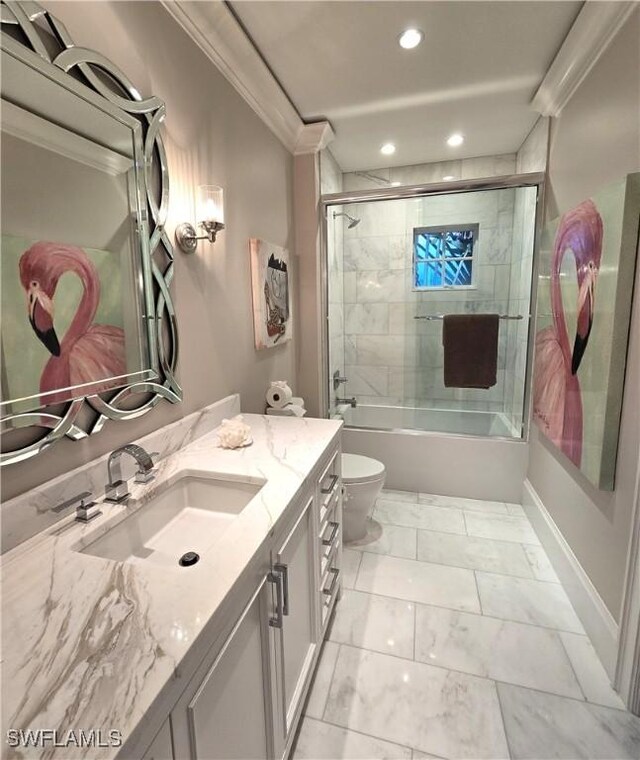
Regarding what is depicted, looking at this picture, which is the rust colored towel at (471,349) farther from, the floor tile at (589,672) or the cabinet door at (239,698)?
the cabinet door at (239,698)

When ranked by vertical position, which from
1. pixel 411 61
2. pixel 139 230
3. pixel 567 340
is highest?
pixel 411 61

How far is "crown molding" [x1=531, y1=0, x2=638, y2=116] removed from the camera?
1.47 meters

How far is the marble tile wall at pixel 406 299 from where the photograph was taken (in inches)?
120

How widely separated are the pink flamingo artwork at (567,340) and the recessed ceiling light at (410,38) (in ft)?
3.42

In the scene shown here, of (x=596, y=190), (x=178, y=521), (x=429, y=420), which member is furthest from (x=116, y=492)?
(x=429, y=420)

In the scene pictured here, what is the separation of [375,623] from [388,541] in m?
0.61

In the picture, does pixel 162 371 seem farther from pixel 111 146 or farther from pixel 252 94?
pixel 252 94

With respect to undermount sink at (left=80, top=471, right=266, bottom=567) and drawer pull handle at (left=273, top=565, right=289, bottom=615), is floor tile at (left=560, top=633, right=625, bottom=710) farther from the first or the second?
undermount sink at (left=80, top=471, right=266, bottom=567)

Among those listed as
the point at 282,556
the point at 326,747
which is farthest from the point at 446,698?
the point at 282,556

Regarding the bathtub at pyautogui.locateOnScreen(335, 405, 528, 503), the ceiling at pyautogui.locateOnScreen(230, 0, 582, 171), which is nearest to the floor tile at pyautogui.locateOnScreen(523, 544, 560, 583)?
the bathtub at pyautogui.locateOnScreen(335, 405, 528, 503)

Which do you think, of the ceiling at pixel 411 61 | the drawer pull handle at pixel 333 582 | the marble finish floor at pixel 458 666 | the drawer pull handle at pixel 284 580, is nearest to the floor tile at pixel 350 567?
the marble finish floor at pixel 458 666

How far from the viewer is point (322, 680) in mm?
1450

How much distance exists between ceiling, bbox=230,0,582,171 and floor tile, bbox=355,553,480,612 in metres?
2.56

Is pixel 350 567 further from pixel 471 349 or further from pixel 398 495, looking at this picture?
pixel 471 349
